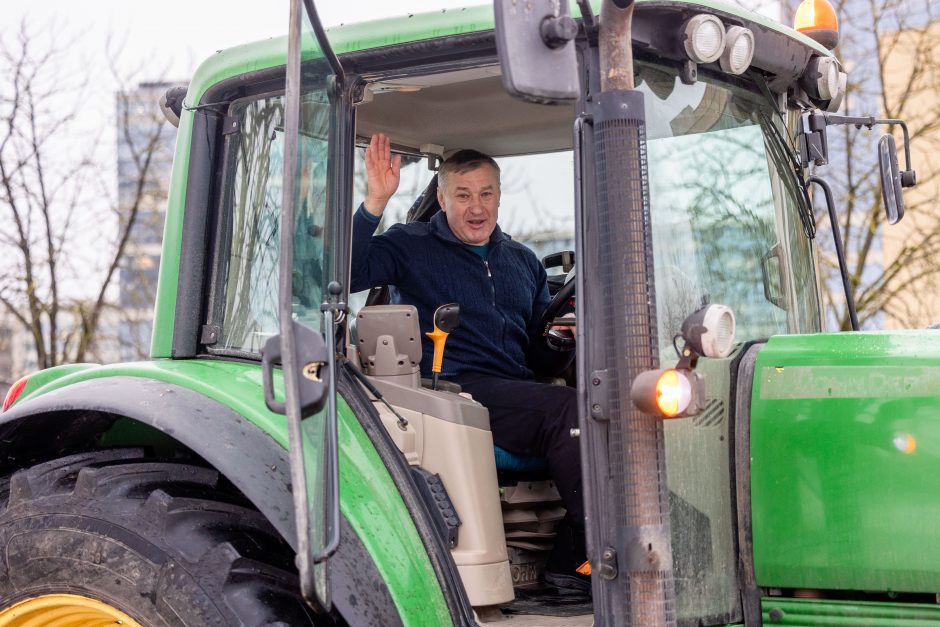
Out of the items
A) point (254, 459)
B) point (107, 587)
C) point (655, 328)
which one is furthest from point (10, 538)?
point (655, 328)

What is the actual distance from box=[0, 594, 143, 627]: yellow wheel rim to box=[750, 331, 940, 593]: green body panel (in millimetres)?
1499

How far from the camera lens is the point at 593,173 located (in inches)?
97.3

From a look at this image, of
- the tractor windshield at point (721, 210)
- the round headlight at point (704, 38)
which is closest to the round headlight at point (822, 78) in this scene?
the tractor windshield at point (721, 210)

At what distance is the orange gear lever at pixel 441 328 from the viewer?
3.07 meters

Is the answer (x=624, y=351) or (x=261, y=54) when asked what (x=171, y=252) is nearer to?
(x=261, y=54)

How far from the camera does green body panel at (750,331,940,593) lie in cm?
251

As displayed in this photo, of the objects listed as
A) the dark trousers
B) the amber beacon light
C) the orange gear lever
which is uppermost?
the amber beacon light

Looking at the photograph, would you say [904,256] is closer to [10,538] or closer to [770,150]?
[770,150]

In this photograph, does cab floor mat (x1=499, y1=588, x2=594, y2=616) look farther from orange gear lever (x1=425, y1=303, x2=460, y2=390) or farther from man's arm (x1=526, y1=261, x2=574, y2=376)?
man's arm (x1=526, y1=261, x2=574, y2=376)

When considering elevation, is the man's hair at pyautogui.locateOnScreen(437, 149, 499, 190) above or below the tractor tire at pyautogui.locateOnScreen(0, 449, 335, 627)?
above

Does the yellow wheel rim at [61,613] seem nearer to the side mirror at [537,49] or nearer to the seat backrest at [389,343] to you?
the seat backrest at [389,343]

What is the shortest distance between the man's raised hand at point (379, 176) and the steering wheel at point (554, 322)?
822 millimetres

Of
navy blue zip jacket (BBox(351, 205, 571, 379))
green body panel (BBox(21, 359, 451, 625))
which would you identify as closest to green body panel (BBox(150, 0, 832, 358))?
green body panel (BBox(21, 359, 451, 625))

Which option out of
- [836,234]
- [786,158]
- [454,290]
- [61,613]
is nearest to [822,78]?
[786,158]
